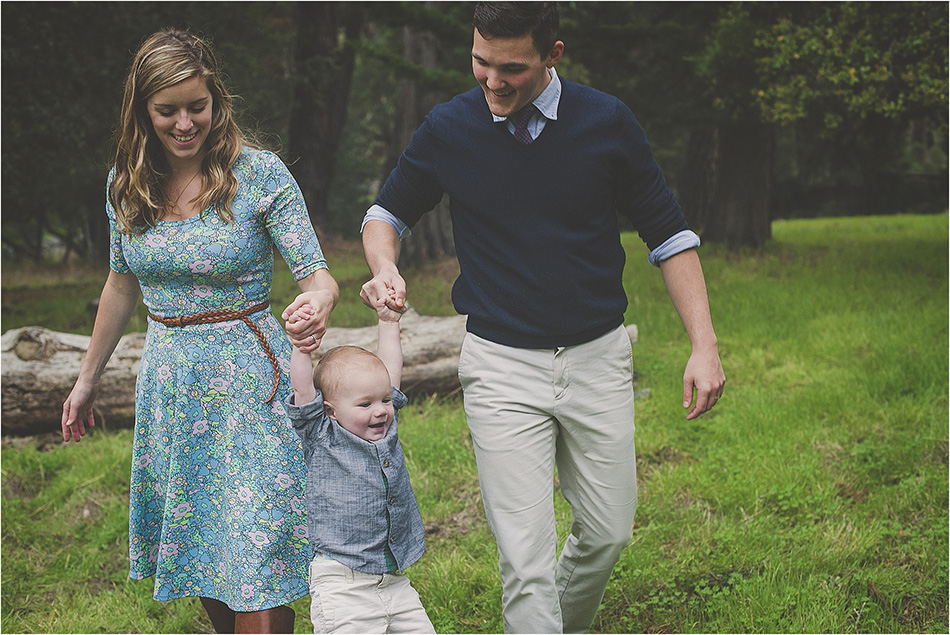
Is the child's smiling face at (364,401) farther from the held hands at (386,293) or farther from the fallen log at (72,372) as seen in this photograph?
the fallen log at (72,372)

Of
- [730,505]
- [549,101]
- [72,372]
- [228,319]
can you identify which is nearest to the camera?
[549,101]

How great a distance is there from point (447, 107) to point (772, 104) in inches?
419

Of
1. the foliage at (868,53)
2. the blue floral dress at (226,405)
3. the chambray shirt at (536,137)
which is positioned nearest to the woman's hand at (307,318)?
→ the blue floral dress at (226,405)

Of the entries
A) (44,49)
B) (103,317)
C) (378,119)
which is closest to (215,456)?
(103,317)

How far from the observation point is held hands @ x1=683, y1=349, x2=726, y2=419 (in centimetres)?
302

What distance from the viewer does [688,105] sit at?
1306 centimetres

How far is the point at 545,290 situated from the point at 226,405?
1.22m

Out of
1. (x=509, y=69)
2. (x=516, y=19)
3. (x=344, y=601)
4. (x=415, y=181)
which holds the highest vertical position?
(x=516, y=19)

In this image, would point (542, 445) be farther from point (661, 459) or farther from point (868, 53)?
point (868, 53)

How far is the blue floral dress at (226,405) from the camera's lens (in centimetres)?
312

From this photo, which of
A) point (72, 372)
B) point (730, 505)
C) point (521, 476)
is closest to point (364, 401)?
point (521, 476)

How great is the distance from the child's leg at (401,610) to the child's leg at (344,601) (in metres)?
0.03

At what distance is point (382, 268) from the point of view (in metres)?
3.08

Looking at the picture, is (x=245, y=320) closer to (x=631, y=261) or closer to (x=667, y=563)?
(x=667, y=563)
